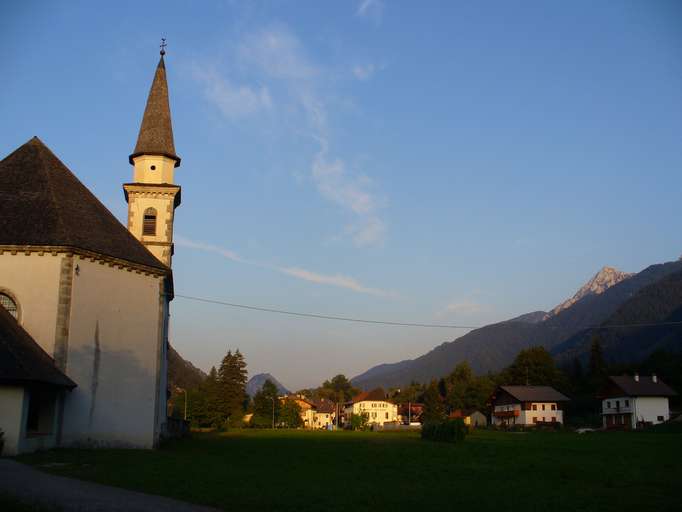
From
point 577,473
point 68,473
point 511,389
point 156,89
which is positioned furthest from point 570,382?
point 68,473

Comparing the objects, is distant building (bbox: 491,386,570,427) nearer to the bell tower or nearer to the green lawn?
the bell tower

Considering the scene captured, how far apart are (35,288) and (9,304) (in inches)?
48.0

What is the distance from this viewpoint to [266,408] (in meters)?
119

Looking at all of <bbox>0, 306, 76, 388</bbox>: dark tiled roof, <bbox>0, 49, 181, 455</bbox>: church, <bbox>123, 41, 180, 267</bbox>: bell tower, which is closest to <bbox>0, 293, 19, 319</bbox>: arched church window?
<bbox>0, 49, 181, 455</bbox>: church

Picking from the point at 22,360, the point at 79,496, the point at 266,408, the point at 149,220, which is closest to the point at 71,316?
the point at 22,360

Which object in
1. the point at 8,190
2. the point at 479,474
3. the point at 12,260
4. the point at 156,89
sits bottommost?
the point at 479,474

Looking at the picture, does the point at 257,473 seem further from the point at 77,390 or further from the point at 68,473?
the point at 77,390

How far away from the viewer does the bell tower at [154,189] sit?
40.4 m

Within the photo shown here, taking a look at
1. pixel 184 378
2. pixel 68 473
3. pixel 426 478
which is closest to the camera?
pixel 68 473

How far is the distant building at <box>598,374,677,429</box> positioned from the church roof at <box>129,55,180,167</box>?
199ft

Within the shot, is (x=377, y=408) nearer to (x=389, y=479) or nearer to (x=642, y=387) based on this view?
(x=642, y=387)

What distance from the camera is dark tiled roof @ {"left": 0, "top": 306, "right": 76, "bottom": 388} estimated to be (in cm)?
2298

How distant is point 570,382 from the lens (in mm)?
114000

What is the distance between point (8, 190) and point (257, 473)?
18.1 meters
